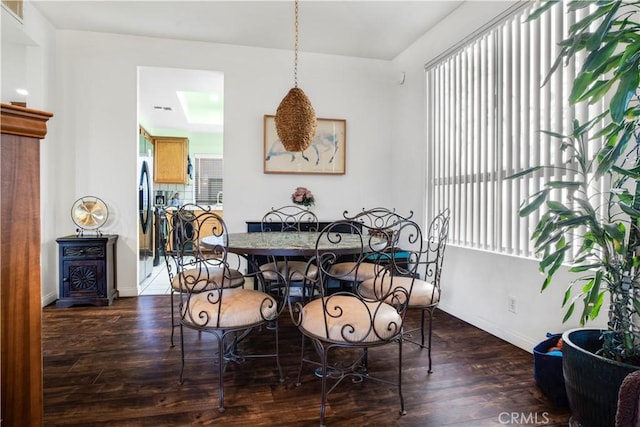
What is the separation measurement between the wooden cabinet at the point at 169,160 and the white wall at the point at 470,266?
176 inches

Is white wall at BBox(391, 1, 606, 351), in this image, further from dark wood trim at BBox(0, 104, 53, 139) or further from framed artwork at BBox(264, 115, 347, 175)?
dark wood trim at BBox(0, 104, 53, 139)

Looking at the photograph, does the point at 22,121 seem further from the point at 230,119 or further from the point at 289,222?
the point at 230,119

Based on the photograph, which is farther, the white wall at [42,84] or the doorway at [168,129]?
the doorway at [168,129]

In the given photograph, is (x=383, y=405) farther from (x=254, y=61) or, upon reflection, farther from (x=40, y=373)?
(x=254, y=61)

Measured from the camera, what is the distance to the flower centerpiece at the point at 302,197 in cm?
409

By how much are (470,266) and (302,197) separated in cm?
195

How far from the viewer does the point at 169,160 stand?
692 centimetres

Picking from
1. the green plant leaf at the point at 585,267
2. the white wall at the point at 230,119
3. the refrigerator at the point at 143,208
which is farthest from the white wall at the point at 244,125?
the green plant leaf at the point at 585,267

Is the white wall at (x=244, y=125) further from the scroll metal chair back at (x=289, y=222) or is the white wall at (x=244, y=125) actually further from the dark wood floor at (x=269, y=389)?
the dark wood floor at (x=269, y=389)

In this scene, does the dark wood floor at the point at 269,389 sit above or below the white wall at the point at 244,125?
below

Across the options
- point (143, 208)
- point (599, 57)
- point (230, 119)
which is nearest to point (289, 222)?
point (230, 119)

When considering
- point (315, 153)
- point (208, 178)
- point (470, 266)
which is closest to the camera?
point (470, 266)

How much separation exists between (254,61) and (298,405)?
12.0 feet

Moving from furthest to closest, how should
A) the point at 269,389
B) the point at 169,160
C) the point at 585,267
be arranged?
the point at 169,160
the point at 269,389
the point at 585,267
